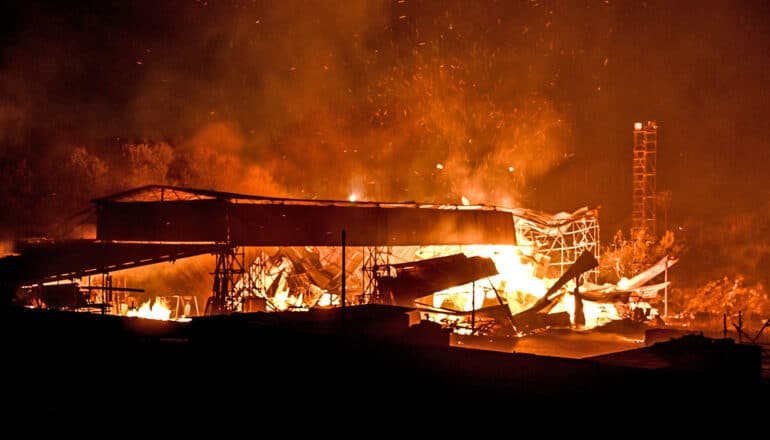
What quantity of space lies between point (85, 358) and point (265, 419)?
5.09 m

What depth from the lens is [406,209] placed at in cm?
2920

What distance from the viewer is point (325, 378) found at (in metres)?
10.2

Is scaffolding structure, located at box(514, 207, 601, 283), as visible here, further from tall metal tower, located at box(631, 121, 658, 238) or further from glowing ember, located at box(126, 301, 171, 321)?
glowing ember, located at box(126, 301, 171, 321)

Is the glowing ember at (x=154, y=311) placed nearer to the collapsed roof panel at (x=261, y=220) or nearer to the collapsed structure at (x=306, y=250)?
the collapsed structure at (x=306, y=250)

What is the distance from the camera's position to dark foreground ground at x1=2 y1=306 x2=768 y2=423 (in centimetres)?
A: 861

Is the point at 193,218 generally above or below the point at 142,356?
above

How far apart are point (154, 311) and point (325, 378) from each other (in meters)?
16.7

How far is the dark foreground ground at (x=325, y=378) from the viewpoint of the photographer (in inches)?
339

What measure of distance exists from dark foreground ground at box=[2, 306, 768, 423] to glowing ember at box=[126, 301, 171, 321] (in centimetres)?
1015

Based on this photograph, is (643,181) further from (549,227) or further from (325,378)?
(325,378)

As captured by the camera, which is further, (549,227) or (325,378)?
(549,227)

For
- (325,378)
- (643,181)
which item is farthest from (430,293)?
(643,181)

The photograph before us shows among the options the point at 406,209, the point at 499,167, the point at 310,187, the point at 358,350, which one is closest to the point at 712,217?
the point at 499,167

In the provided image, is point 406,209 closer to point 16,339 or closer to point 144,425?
point 16,339
